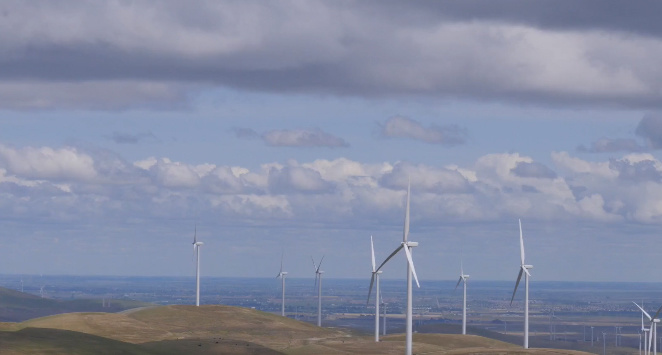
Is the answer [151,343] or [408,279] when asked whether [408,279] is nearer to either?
[408,279]

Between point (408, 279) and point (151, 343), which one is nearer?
point (408, 279)

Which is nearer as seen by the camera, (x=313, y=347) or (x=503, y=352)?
(x=503, y=352)

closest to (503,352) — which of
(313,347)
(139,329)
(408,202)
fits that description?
(313,347)

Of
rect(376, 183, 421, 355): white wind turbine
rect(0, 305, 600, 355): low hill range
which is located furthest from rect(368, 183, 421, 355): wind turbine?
rect(0, 305, 600, 355): low hill range

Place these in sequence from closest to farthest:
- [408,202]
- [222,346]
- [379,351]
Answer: [408,202] < [222,346] < [379,351]

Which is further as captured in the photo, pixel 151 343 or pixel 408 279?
pixel 151 343

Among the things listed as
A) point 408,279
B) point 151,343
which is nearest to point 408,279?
point 408,279

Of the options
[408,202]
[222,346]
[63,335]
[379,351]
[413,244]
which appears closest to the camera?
[408,202]

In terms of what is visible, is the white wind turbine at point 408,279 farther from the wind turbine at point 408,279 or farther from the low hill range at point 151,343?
the low hill range at point 151,343

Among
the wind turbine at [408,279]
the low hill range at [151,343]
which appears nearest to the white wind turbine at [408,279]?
the wind turbine at [408,279]

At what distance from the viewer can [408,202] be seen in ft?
386

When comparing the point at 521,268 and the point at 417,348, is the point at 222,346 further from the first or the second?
the point at 521,268

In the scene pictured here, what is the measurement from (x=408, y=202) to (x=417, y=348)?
70727mm

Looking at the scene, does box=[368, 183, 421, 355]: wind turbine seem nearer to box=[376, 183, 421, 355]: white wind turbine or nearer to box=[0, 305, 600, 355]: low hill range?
box=[376, 183, 421, 355]: white wind turbine
